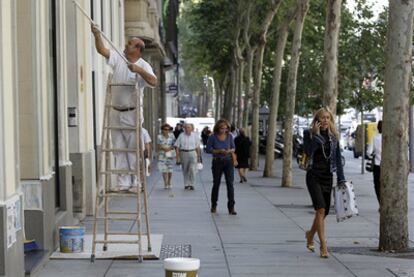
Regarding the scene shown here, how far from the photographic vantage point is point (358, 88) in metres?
37.1

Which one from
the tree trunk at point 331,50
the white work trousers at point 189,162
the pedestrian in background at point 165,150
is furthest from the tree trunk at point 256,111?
the tree trunk at point 331,50

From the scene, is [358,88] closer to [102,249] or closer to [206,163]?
[206,163]

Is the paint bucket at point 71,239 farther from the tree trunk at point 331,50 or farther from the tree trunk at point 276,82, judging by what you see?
the tree trunk at point 276,82

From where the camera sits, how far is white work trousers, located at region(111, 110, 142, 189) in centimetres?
1157

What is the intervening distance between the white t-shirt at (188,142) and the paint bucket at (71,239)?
522 inches

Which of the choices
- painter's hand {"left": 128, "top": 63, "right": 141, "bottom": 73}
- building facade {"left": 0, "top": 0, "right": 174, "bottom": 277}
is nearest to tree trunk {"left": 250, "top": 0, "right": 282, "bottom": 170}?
building facade {"left": 0, "top": 0, "right": 174, "bottom": 277}

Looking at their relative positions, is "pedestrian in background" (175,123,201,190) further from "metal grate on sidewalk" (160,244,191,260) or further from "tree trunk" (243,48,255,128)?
"tree trunk" (243,48,255,128)

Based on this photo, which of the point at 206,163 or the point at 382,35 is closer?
the point at 382,35

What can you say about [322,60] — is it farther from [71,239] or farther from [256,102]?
[71,239]

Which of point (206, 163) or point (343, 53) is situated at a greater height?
point (343, 53)

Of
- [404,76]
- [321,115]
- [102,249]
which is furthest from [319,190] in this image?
[102,249]

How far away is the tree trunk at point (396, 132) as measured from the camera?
41.9 feet

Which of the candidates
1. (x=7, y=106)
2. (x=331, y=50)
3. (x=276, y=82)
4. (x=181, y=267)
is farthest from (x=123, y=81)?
(x=276, y=82)

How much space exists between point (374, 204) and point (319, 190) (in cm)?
918
